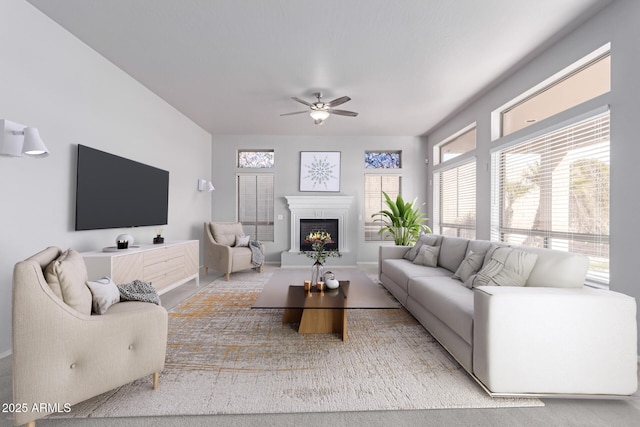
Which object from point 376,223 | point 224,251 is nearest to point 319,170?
point 376,223

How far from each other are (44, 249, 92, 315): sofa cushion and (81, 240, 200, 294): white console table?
1181mm

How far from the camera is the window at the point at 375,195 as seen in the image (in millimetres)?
6781

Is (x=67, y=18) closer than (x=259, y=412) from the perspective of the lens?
No

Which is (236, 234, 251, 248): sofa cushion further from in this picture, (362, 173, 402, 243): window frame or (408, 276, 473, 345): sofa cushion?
(408, 276, 473, 345): sofa cushion

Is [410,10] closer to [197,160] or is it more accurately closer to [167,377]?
[167,377]

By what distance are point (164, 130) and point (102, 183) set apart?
1.66 m

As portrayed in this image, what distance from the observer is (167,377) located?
2.04 m

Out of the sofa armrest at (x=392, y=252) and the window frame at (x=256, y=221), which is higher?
the window frame at (x=256, y=221)

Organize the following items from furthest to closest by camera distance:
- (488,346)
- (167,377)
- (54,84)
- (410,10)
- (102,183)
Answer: (102,183) < (54,84) < (410,10) < (167,377) < (488,346)

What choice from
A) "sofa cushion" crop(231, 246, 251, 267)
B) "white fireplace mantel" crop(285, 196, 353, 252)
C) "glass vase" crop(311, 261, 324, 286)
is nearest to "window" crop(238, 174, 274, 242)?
"white fireplace mantel" crop(285, 196, 353, 252)

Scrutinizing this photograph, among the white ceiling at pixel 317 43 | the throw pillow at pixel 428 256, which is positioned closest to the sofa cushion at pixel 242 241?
the white ceiling at pixel 317 43

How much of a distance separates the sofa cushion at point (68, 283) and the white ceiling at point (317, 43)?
2144 mm

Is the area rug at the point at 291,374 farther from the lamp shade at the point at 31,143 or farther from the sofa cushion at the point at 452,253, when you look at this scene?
the lamp shade at the point at 31,143

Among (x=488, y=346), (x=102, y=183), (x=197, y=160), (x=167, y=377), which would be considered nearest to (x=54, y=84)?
(x=102, y=183)
